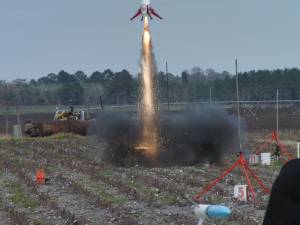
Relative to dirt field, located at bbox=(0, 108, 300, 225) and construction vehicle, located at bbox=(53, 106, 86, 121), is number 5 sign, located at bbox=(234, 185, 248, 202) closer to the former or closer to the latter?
dirt field, located at bbox=(0, 108, 300, 225)

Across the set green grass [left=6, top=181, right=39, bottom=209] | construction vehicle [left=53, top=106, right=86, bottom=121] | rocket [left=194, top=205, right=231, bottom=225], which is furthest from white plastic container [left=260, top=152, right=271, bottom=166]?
construction vehicle [left=53, top=106, right=86, bottom=121]

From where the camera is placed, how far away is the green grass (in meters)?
14.3

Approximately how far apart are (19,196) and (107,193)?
2.29m

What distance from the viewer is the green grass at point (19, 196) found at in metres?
14.3

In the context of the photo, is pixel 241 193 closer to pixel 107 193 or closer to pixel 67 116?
pixel 107 193

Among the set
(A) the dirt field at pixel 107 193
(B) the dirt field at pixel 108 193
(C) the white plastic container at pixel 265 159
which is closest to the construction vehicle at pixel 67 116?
(B) the dirt field at pixel 108 193

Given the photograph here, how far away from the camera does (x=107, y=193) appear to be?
15773mm

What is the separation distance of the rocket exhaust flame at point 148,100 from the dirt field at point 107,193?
2226 mm

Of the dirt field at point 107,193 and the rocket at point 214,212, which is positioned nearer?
the rocket at point 214,212

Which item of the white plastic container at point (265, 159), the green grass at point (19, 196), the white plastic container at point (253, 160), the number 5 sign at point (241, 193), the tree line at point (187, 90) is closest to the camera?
the number 5 sign at point (241, 193)

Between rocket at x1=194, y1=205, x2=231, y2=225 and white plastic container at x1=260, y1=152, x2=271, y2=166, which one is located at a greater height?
rocket at x1=194, y1=205, x2=231, y2=225

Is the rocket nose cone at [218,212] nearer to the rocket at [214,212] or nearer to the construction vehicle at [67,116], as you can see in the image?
the rocket at [214,212]

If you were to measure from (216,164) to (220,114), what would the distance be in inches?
115

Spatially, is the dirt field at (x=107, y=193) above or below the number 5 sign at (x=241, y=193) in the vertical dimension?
below
